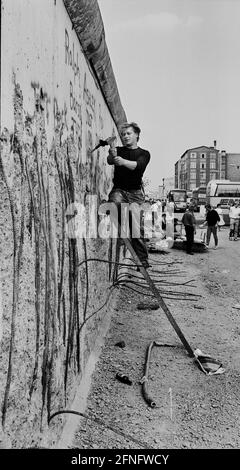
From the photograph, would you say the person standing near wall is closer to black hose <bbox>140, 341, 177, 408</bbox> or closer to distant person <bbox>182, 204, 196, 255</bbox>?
black hose <bbox>140, 341, 177, 408</bbox>

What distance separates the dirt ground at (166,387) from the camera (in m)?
2.85

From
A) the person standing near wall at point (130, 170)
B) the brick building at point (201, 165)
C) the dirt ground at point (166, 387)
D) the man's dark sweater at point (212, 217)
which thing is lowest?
the dirt ground at point (166, 387)

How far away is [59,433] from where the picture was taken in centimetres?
246

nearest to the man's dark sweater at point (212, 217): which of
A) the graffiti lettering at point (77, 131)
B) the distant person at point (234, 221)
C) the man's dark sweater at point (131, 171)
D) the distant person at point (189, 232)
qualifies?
the distant person at point (189, 232)

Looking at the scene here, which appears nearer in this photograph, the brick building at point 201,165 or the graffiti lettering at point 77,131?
the graffiti lettering at point 77,131

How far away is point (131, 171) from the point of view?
4.40 meters

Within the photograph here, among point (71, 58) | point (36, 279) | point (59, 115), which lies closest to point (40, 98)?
point (59, 115)

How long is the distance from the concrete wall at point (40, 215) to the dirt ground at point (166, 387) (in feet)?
1.05

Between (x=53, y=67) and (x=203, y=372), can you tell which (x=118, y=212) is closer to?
(x=203, y=372)

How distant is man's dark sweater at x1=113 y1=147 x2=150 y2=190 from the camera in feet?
14.2

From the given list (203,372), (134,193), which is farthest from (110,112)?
(203,372)

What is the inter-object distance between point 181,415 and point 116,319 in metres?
2.15

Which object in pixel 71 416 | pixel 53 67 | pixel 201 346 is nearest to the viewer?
pixel 53 67

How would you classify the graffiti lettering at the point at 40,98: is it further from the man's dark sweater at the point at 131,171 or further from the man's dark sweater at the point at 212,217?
the man's dark sweater at the point at 212,217
